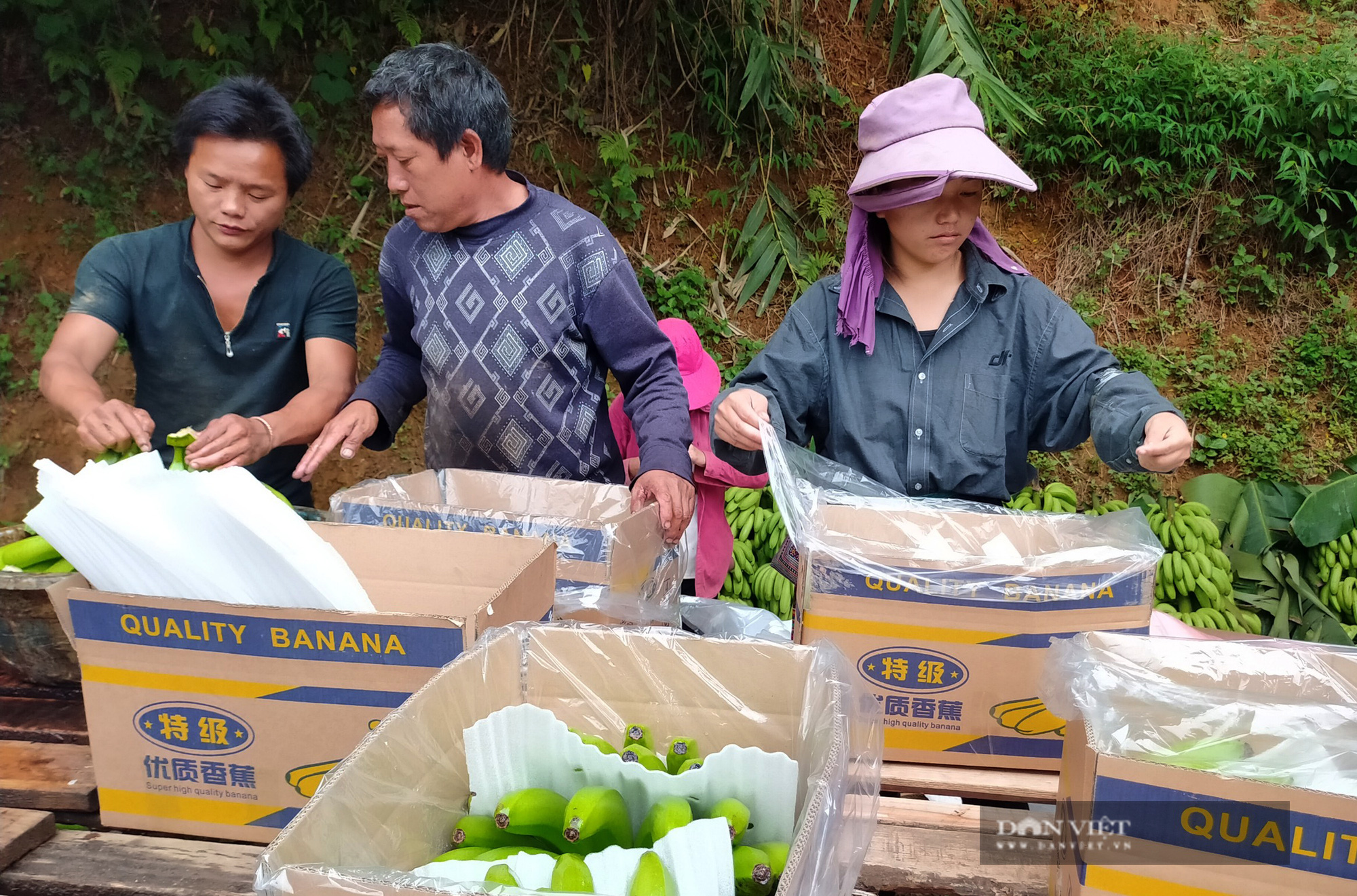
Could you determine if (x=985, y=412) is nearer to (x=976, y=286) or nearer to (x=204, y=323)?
(x=976, y=286)

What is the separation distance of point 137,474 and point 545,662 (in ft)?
1.83

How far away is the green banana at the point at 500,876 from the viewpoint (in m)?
0.78

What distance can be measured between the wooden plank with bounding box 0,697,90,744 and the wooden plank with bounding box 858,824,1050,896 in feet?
0.94

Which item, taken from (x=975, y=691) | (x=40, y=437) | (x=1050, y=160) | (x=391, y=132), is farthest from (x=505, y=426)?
(x=1050, y=160)

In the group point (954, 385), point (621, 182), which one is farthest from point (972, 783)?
point (621, 182)

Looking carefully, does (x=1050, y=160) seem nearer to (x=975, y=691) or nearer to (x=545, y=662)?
(x=975, y=691)

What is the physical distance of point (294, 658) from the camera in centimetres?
114

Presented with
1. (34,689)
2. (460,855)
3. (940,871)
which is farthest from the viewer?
(34,689)

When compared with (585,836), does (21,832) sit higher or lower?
lower

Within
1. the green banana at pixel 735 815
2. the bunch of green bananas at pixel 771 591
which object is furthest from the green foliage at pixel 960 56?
the green banana at pixel 735 815

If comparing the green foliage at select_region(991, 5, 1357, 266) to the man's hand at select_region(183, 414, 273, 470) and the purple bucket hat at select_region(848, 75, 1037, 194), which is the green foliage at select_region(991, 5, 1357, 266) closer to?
the purple bucket hat at select_region(848, 75, 1037, 194)

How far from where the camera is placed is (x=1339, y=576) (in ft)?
11.7

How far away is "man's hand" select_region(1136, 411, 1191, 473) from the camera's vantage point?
60.4 inches

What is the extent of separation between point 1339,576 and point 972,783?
3012mm
